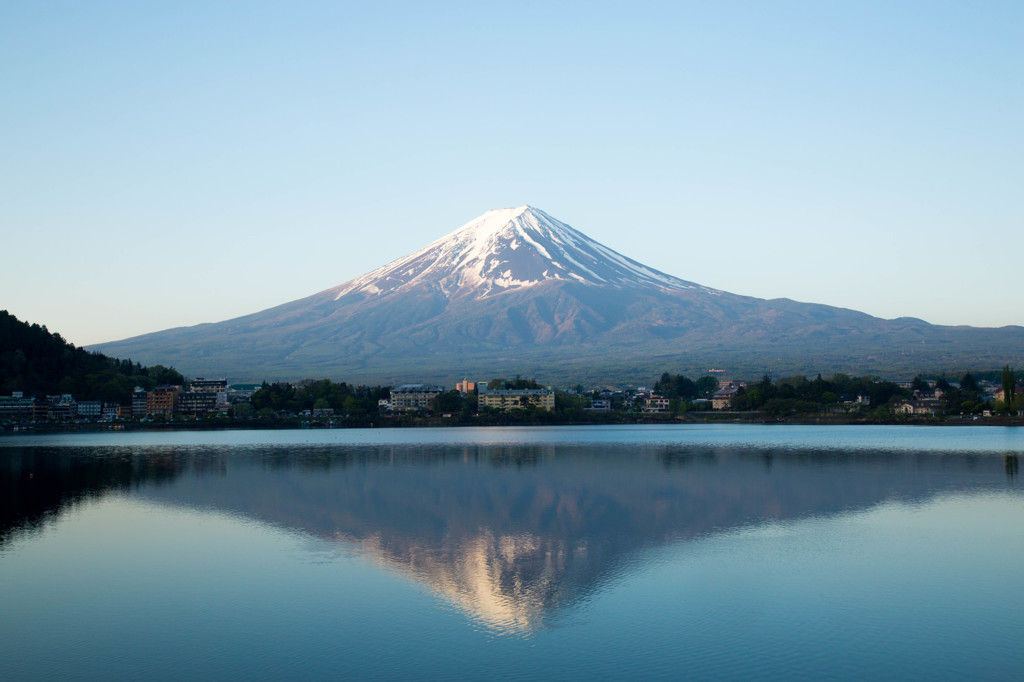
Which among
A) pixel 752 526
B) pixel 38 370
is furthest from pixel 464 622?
pixel 38 370

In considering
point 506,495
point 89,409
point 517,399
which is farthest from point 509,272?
point 506,495

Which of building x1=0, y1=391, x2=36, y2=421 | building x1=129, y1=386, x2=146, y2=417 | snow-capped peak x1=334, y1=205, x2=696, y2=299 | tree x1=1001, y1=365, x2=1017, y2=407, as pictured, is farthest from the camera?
snow-capped peak x1=334, y1=205, x2=696, y2=299

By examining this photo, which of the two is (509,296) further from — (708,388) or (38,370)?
(38,370)

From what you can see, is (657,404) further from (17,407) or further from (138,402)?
(17,407)

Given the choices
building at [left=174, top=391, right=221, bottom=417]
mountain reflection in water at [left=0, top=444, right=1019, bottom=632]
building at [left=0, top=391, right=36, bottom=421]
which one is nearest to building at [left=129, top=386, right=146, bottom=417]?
building at [left=174, top=391, right=221, bottom=417]

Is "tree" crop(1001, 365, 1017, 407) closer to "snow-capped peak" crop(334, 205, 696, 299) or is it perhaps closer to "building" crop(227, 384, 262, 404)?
"building" crop(227, 384, 262, 404)

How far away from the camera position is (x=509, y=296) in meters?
180

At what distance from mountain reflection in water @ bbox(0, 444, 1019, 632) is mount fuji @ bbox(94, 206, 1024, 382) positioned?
85585 mm

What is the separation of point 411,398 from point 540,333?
8413cm

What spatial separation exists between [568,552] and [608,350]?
139444 millimetres

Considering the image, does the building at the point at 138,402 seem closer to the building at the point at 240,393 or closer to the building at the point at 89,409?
the building at the point at 89,409

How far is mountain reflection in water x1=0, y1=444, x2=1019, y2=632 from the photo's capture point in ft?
50.8

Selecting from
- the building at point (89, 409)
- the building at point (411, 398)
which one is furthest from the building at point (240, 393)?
the building at point (89, 409)

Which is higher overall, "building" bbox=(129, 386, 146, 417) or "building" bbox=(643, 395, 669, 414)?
"building" bbox=(129, 386, 146, 417)
